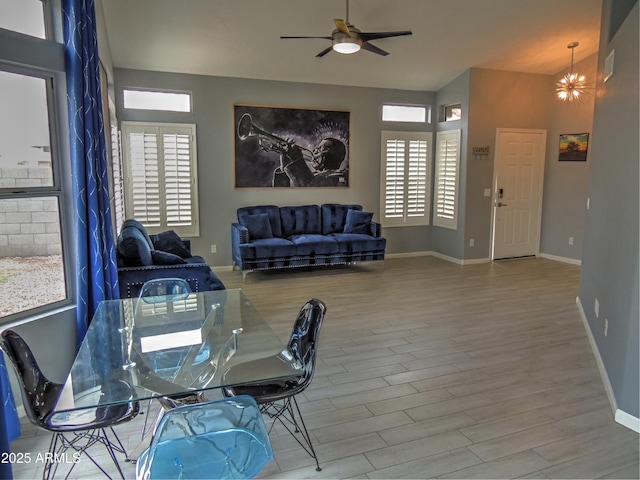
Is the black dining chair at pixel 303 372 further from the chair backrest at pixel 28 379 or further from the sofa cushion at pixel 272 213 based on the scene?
the sofa cushion at pixel 272 213

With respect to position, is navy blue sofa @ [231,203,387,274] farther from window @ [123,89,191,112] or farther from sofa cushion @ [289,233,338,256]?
window @ [123,89,191,112]

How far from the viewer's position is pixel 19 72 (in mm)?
2701

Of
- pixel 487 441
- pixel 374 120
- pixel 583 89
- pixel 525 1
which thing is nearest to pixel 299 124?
pixel 374 120

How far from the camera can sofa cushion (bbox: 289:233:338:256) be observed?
6.42 metres

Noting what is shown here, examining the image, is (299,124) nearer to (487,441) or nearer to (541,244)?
(541,244)

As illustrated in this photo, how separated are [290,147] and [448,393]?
4.82m

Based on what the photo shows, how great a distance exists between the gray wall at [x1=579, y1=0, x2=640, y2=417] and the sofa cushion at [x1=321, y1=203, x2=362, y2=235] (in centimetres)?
→ 361

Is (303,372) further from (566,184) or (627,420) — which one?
(566,184)

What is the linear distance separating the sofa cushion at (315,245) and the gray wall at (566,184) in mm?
3889

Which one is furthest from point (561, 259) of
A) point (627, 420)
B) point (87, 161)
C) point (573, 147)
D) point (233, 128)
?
point (87, 161)

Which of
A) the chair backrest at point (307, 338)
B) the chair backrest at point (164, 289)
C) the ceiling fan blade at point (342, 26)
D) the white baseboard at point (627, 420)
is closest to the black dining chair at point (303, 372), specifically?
the chair backrest at point (307, 338)

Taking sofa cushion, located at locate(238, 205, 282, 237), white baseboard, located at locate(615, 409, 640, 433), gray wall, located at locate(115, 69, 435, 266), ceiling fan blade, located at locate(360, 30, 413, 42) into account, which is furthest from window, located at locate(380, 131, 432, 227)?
white baseboard, located at locate(615, 409, 640, 433)

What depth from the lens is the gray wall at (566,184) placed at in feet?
22.9

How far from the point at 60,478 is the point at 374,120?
647cm
